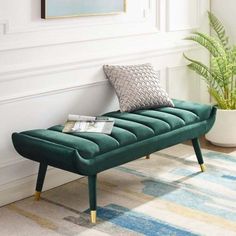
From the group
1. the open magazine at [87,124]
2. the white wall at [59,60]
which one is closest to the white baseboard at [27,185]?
the white wall at [59,60]

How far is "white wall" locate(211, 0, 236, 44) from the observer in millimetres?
4398

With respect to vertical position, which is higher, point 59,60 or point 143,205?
point 59,60

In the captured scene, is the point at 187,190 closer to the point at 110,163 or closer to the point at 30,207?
the point at 110,163

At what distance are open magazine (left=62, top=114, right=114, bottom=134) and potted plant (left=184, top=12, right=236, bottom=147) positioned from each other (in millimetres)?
1161

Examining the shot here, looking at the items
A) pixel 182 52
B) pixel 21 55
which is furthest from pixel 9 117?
pixel 182 52

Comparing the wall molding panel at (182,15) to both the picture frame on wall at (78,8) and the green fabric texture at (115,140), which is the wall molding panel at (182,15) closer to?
the picture frame on wall at (78,8)

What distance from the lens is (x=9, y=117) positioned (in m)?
3.07

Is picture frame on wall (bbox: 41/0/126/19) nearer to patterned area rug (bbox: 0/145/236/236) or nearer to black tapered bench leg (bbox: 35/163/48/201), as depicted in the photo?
black tapered bench leg (bbox: 35/163/48/201)

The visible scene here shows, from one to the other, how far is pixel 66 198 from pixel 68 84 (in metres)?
0.69

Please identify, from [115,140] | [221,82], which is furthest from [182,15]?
[115,140]

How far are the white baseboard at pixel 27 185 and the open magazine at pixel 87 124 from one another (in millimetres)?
391

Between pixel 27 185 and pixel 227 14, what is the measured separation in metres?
2.22

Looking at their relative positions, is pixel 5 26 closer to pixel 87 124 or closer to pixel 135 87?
pixel 87 124

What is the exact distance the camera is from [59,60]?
3.27m
